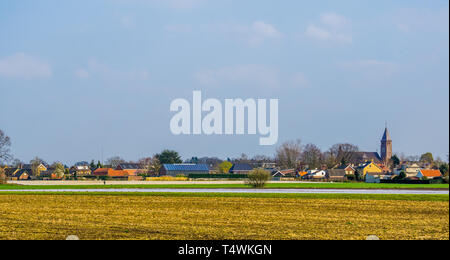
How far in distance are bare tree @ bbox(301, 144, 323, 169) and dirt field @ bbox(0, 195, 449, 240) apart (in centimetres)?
12123

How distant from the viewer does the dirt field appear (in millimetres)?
20719

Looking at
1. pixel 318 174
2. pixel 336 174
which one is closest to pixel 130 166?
pixel 318 174

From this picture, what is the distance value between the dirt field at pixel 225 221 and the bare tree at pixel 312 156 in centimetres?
12123

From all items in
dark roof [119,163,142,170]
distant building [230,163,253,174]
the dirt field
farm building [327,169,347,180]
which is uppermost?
dark roof [119,163,142,170]

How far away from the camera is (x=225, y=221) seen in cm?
2584

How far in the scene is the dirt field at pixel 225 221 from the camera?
20719mm


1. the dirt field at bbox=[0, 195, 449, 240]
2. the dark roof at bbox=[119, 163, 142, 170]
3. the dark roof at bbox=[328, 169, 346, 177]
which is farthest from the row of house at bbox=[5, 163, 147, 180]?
the dirt field at bbox=[0, 195, 449, 240]

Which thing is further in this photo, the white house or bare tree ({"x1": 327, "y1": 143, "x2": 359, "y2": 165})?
bare tree ({"x1": 327, "y1": 143, "x2": 359, "y2": 165})

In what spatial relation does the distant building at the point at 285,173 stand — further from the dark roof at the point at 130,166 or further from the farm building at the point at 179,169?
the dark roof at the point at 130,166

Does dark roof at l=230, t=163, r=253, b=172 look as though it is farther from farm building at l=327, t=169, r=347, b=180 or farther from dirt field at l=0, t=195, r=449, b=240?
dirt field at l=0, t=195, r=449, b=240

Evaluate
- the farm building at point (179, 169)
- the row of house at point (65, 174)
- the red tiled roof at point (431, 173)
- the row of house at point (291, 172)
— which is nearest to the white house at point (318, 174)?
the row of house at point (291, 172)
